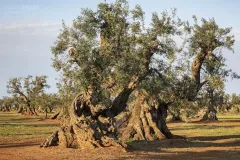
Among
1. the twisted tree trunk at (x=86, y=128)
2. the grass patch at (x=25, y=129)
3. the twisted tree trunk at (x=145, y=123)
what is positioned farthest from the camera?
the grass patch at (x=25, y=129)

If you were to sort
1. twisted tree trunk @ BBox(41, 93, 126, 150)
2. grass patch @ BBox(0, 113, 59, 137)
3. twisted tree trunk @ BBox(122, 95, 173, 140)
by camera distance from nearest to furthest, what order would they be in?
twisted tree trunk @ BBox(41, 93, 126, 150), twisted tree trunk @ BBox(122, 95, 173, 140), grass patch @ BBox(0, 113, 59, 137)

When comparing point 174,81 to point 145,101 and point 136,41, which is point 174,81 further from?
point 136,41

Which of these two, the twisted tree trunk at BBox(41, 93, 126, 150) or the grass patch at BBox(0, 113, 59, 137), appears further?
the grass patch at BBox(0, 113, 59, 137)

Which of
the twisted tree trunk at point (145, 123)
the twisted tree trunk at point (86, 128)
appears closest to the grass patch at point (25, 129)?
the twisted tree trunk at point (145, 123)

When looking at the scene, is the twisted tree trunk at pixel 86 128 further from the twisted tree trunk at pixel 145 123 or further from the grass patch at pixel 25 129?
the grass patch at pixel 25 129

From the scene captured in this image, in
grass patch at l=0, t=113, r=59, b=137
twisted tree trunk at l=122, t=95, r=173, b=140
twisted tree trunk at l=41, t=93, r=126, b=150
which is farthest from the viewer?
grass patch at l=0, t=113, r=59, b=137

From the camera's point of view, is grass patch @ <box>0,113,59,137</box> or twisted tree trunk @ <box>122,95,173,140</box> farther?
grass patch @ <box>0,113,59,137</box>

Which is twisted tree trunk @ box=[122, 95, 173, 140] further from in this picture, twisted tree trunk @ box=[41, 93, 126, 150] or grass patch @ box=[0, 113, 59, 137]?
grass patch @ box=[0, 113, 59, 137]

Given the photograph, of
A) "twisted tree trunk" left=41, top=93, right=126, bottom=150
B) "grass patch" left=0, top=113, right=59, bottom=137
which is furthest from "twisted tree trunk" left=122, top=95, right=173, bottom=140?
"grass patch" left=0, top=113, right=59, bottom=137

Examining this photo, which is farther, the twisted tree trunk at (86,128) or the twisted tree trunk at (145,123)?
the twisted tree trunk at (145,123)

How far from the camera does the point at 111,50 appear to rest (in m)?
25.6

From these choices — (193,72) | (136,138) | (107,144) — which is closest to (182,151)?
(107,144)

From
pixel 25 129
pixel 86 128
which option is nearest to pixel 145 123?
pixel 86 128

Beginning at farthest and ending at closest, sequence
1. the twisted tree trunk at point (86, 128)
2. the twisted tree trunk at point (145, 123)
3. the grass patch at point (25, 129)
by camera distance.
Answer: the grass patch at point (25, 129)
the twisted tree trunk at point (145, 123)
the twisted tree trunk at point (86, 128)
